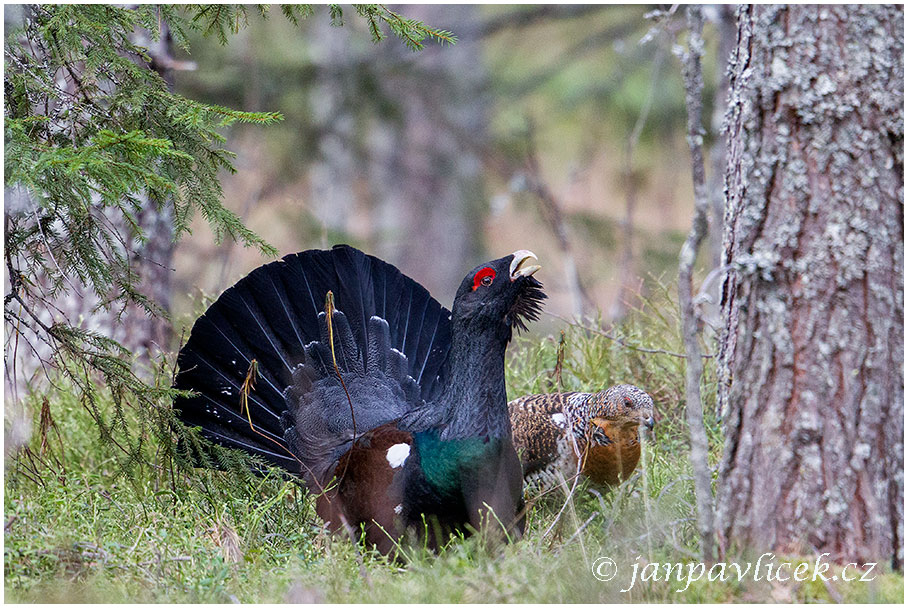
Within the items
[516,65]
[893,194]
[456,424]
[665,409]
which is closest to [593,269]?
[516,65]

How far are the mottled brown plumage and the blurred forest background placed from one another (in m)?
4.12

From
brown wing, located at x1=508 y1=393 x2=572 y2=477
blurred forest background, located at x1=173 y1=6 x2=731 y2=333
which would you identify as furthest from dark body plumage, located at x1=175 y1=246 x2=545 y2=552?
blurred forest background, located at x1=173 y1=6 x2=731 y2=333

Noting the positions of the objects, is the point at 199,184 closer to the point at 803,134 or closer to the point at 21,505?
the point at 21,505

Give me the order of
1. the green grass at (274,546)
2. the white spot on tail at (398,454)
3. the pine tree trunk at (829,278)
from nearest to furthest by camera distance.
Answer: the pine tree trunk at (829,278)
the green grass at (274,546)
the white spot on tail at (398,454)

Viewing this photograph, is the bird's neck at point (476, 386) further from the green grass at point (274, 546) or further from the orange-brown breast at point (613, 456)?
the orange-brown breast at point (613, 456)

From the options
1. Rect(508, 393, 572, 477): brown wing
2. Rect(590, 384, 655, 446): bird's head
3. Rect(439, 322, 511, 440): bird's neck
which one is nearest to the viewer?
Rect(439, 322, 511, 440): bird's neck

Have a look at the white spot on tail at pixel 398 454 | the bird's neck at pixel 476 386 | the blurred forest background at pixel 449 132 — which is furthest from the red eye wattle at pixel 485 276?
the blurred forest background at pixel 449 132

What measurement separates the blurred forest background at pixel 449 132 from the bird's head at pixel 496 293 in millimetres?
4535

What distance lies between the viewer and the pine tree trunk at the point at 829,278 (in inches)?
102

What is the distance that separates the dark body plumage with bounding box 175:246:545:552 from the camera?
11.3 ft

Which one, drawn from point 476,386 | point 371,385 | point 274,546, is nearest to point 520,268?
point 476,386

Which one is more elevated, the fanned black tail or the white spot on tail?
the fanned black tail

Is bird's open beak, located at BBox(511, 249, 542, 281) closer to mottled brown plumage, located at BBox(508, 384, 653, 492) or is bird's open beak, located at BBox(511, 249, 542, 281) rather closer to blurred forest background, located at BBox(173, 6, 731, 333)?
mottled brown plumage, located at BBox(508, 384, 653, 492)

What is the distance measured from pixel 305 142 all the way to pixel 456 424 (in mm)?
6134
